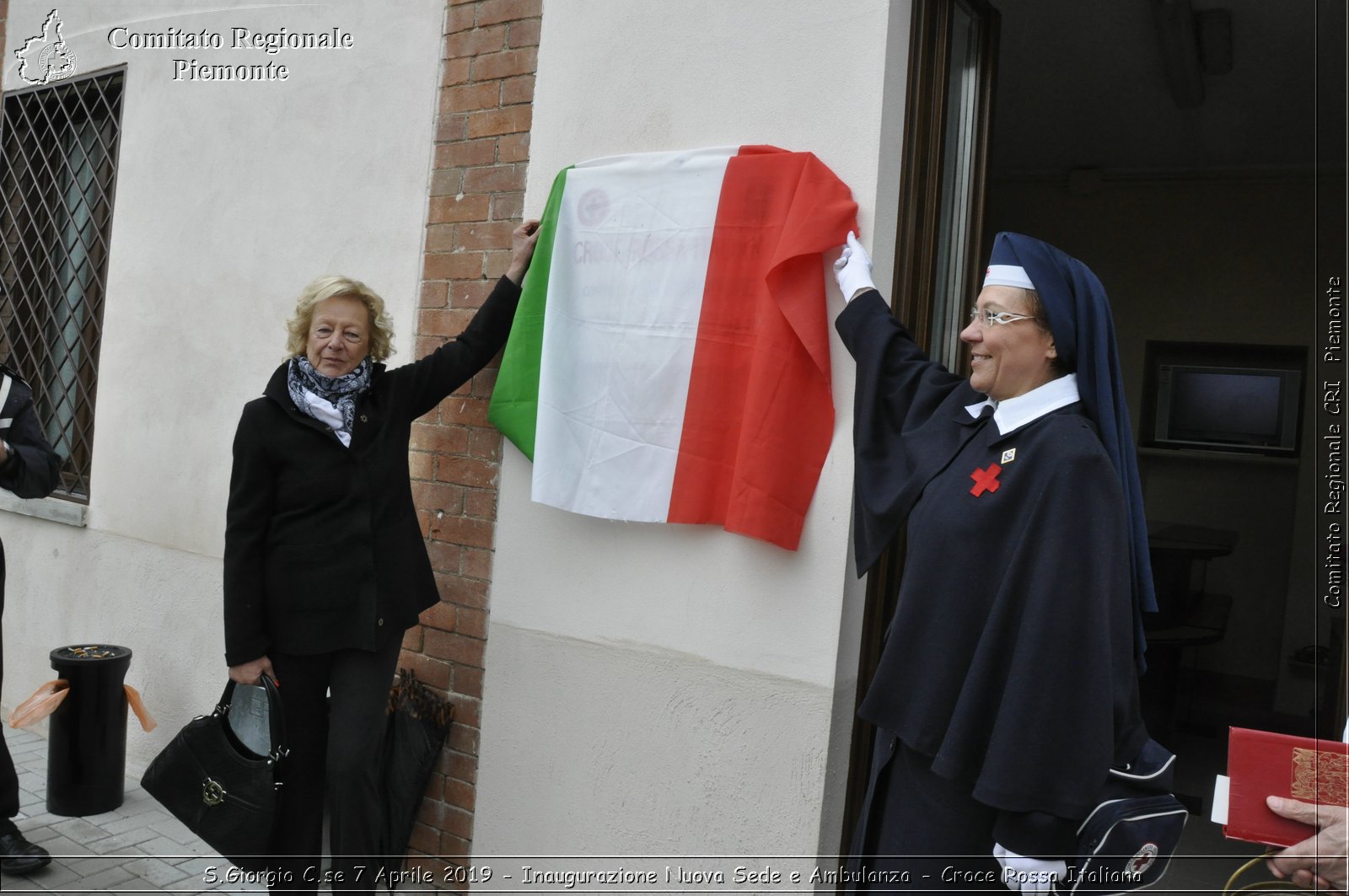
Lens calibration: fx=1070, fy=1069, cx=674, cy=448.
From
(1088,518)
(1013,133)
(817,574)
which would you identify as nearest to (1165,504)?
(1013,133)

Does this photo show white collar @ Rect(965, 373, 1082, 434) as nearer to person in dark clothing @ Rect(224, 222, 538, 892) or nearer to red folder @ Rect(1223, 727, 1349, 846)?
red folder @ Rect(1223, 727, 1349, 846)

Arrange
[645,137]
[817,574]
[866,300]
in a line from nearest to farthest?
1. [866,300]
2. [817,574]
3. [645,137]

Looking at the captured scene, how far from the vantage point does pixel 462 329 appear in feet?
12.6

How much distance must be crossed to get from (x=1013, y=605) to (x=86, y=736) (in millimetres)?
3946

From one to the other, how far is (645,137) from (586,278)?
48 centimetres

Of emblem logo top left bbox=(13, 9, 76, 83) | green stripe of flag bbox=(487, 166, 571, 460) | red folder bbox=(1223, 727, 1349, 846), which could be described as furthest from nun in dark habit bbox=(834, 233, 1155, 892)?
emblem logo top left bbox=(13, 9, 76, 83)

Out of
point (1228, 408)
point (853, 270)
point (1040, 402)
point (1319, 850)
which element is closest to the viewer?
point (1319, 850)

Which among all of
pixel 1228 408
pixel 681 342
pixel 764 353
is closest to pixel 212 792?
pixel 681 342

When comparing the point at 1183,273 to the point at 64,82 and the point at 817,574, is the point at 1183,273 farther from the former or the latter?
the point at 64,82

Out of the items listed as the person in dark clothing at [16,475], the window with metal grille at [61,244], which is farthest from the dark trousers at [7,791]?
the window with metal grille at [61,244]

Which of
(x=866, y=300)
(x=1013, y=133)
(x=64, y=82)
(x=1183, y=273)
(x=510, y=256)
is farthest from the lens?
(x=1183, y=273)

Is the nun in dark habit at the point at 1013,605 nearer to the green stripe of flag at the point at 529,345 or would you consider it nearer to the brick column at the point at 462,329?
the green stripe of flag at the point at 529,345

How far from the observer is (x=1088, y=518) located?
7.07ft

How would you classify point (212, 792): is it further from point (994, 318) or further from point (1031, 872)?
point (994, 318)
